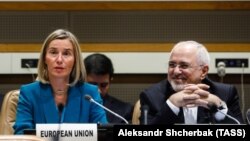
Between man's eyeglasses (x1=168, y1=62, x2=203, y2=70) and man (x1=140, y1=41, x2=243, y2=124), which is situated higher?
man's eyeglasses (x1=168, y1=62, x2=203, y2=70)

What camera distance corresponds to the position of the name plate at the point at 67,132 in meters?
2.41

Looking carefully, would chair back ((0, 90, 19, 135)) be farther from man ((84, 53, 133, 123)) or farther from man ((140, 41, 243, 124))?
man ((84, 53, 133, 123))

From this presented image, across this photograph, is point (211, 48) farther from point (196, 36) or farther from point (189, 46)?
point (189, 46)

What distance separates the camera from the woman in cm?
316

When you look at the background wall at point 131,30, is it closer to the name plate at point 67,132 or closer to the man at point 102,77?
the man at point 102,77

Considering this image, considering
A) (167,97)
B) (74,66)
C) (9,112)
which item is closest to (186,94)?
(167,97)

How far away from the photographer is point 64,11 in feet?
17.9

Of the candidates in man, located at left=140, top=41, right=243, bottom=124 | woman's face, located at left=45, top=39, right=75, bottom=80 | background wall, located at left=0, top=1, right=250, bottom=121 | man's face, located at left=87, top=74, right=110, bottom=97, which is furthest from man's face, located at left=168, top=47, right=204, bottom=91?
background wall, located at left=0, top=1, right=250, bottom=121

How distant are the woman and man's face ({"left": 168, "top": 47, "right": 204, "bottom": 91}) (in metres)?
0.47

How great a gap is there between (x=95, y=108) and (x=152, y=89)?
1.23 ft

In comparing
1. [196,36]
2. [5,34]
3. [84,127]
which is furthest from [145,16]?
[84,127]

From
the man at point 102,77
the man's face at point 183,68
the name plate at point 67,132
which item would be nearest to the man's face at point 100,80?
the man at point 102,77

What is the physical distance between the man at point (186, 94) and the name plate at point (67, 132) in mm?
694

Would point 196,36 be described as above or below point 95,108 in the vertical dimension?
above
